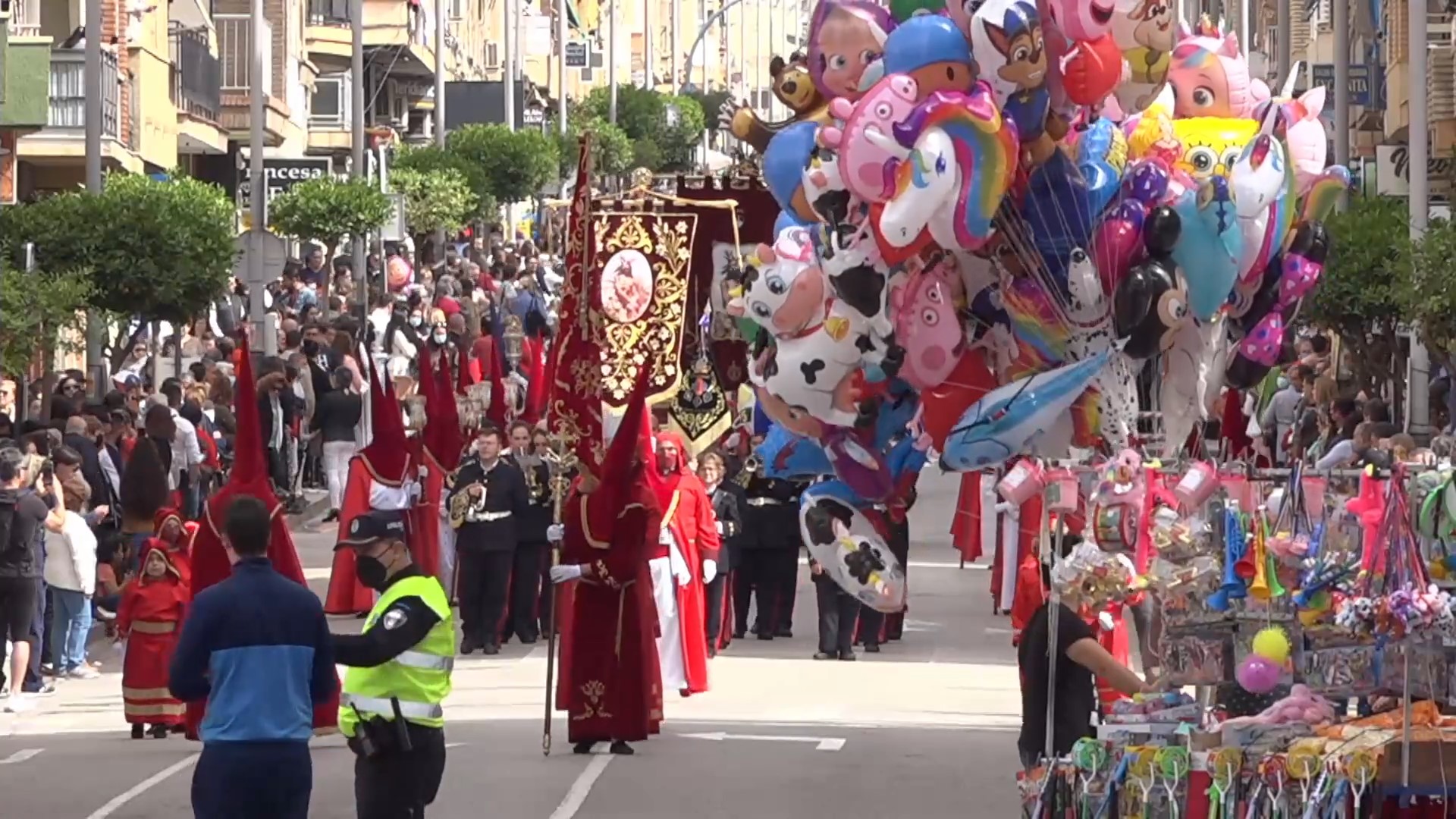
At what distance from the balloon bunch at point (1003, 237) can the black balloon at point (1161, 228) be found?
0.04 feet

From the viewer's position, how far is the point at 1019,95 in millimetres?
17094

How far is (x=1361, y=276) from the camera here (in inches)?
1265

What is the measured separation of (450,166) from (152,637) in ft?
138

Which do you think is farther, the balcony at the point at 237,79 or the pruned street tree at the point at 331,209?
the balcony at the point at 237,79

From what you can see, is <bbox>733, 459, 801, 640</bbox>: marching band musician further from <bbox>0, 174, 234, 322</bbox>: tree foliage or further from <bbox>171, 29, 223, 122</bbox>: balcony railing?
<bbox>171, 29, 223, 122</bbox>: balcony railing

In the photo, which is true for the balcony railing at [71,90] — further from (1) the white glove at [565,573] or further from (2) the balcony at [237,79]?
(1) the white glove at [565,573]

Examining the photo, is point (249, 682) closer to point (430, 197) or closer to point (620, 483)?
point (620, 483)

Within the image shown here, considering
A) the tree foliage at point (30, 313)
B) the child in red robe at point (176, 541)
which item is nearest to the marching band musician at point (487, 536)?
the tree foliage at point (30, 313)

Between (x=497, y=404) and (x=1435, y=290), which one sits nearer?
(x=1435, y=290)

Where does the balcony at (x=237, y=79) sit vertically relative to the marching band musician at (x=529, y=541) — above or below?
above

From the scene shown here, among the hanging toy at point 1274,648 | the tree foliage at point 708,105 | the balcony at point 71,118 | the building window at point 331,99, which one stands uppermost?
the tree foliage at point 708,105

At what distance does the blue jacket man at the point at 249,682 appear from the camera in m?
11.9

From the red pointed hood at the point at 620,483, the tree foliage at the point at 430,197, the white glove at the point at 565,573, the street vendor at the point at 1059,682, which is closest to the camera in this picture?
the street vendor at the point at 1059,682

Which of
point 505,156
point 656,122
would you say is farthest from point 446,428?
point 656,122
